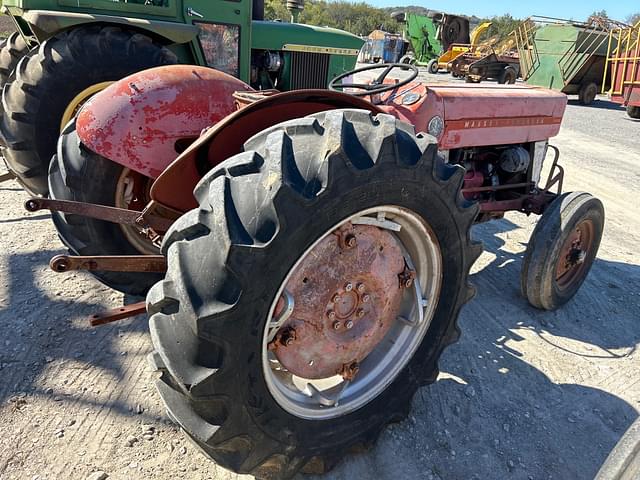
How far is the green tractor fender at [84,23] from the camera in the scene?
3852mm

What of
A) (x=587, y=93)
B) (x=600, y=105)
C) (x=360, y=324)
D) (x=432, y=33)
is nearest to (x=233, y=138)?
(x=360, y=324)

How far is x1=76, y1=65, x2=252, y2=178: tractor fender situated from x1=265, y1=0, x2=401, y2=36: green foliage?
4489 centimetres

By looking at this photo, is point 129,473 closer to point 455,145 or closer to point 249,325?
point 249,325

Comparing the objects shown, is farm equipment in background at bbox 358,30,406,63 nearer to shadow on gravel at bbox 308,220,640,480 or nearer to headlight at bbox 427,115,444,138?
headlight at bbox 427,115,444,138

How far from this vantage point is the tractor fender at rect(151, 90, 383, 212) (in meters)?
1.94

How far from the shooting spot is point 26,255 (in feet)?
11.7

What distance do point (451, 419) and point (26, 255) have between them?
3.07 metres

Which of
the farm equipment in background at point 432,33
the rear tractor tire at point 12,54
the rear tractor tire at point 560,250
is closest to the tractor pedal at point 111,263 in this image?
the rear tractor tire at point 560,250

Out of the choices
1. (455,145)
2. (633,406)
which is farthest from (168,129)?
(633,406)

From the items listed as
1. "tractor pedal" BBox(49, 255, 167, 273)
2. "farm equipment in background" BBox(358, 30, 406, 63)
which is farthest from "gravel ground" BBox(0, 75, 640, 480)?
"farm equipment in background" BBox(358, 30, 406, 63)

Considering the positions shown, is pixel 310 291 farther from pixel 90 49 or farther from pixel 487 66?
pixel 487 66

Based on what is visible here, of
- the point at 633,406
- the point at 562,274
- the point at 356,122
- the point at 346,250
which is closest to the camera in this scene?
the point at 356,122

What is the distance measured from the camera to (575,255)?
343 cm

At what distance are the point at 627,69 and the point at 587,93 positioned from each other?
2690 mm
